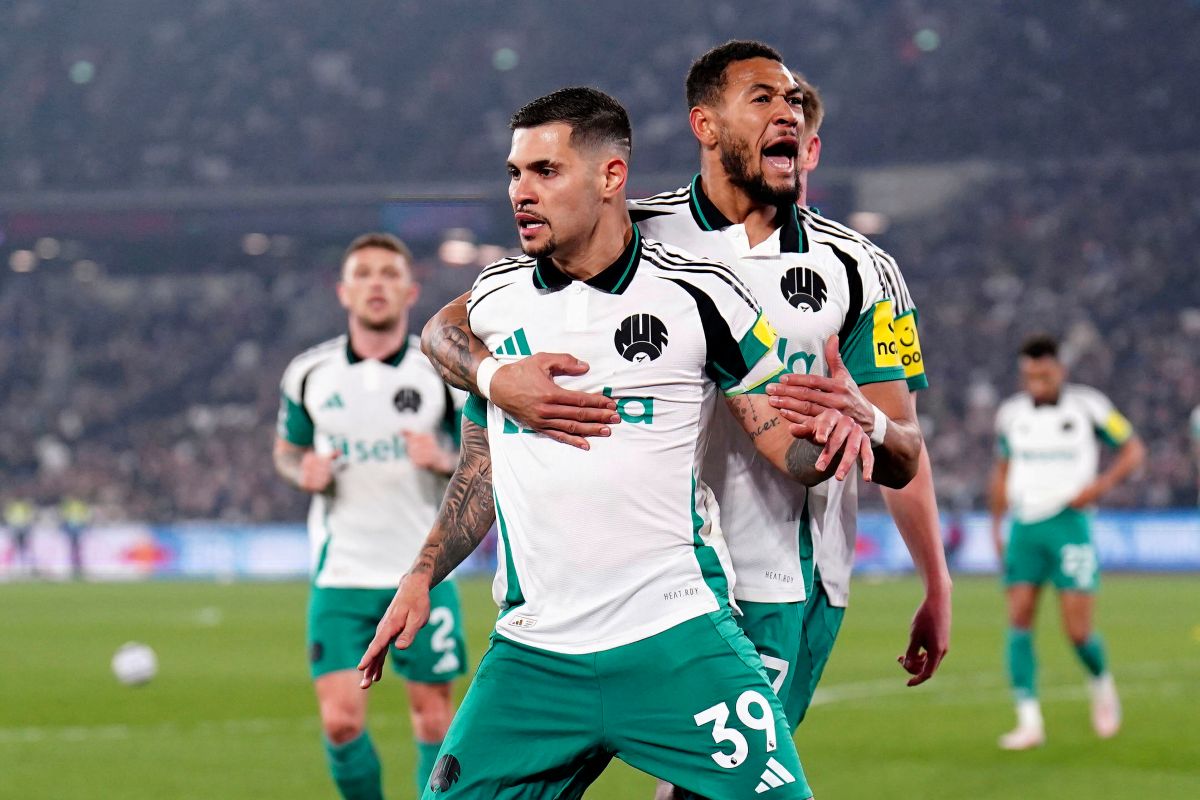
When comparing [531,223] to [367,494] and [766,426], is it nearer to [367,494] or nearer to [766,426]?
[766,426]

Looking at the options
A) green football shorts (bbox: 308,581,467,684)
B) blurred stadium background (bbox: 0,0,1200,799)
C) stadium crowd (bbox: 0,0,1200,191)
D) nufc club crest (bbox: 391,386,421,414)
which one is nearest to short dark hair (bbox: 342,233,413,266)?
nufc club crest (bbox: 391,386,421,414)

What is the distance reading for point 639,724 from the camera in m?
3.63

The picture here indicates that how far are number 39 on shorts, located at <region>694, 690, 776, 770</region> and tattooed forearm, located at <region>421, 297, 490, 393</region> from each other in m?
0.92

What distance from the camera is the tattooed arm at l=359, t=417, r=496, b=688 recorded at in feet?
12.8

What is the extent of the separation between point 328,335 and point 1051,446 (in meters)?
28.1

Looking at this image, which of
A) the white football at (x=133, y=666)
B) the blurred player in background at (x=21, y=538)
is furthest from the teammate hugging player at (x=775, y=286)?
the blurred player in background at (x=21, y=538)

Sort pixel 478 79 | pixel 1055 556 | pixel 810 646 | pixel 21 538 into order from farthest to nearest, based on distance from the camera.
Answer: pixel 478 79
pixel 21 538
pixel 1055 556
pixel 810 646

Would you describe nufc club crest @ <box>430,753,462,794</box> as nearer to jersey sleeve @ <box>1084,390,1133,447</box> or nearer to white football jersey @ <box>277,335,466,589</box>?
white football jersey @ <box>277,335,466,589</box>

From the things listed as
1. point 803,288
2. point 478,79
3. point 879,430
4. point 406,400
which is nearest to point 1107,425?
point 406,400

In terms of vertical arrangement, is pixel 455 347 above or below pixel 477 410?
above

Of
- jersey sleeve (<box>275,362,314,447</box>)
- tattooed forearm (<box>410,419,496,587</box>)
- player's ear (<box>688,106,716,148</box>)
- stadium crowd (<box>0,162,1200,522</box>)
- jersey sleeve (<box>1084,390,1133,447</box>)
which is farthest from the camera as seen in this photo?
stadium crowd (<box>0,162,1200,522</box>)

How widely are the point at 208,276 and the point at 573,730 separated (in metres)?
38.5

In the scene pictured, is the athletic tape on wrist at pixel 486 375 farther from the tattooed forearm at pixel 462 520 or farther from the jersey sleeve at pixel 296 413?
the jersey sleeve at pixel 296 413

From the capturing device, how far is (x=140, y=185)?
3953 cm
